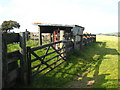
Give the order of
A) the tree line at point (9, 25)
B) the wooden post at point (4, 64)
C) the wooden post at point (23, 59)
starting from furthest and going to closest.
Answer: the tree line at point (9, 25)
the wooden post at point (23, 59)
the wooden post at point (4, 64)

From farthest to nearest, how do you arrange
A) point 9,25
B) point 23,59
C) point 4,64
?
point 9,25 < point 23,59 < point 4,64

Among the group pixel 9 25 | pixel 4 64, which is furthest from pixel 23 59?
pixel 9 25

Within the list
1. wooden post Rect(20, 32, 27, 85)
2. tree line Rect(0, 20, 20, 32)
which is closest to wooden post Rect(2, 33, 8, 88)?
wooden post Rect(20, 32, 27, 85)

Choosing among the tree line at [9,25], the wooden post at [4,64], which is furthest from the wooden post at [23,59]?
the tree line at [9,25]

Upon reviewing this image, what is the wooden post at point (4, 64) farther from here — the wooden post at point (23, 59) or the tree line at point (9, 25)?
the tree line at point (9, 25)

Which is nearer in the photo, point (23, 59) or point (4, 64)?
point (4, 64)

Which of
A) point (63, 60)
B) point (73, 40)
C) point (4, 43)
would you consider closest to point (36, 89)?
point (4, 43)

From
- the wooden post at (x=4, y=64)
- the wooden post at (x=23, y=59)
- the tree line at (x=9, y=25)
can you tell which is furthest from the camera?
the tree line at (x=9, y=25)

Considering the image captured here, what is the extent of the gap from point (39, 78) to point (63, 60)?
3.14 m

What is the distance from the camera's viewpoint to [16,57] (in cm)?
462

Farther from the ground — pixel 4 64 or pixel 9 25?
pixel 9 25

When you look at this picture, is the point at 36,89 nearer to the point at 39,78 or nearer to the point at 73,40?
the point at 39,78

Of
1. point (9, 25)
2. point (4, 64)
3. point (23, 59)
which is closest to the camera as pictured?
point (4, 64)

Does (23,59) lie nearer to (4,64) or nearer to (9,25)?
(4,64)
